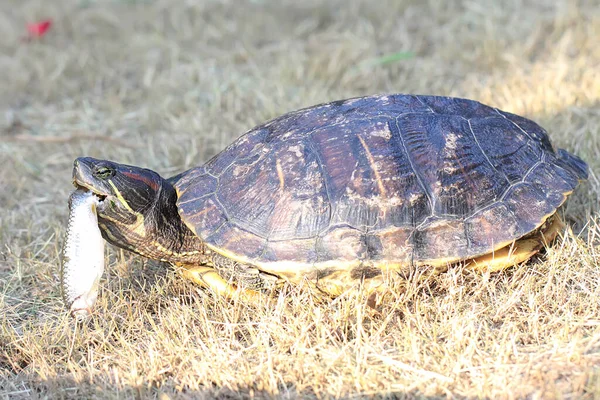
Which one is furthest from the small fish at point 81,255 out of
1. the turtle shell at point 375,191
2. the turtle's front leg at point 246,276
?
the turtle's front leg at point 246,276

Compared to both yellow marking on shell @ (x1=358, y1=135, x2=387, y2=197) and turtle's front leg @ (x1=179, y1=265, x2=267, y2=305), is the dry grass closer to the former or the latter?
turtle's front leg @ (x1=179, y1=265, x2=267, y2=305)

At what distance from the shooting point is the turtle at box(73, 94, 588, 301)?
335 centimetres

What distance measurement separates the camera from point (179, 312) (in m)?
3.46

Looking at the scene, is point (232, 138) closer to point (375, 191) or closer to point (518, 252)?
point (375, 191)

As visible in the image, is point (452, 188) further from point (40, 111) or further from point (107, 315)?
point (40, 111)

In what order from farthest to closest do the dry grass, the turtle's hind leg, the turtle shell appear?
the turtle's hind leg
the turtle shell
the dry grass

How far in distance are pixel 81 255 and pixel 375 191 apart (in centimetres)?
166

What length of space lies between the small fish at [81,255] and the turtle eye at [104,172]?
118 millimetres

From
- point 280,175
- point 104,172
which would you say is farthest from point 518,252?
point 104,172

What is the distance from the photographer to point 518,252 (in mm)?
3523

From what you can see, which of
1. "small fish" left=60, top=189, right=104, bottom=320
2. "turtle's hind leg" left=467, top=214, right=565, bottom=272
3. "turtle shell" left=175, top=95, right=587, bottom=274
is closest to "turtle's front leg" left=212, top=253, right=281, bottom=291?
"turtle shell" left=175, top=95, right=587, bottom=274

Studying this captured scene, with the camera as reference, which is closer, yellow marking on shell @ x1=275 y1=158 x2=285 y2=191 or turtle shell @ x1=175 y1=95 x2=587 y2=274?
turtle shell @ x1=175 y1=95 x2=587 y2=274

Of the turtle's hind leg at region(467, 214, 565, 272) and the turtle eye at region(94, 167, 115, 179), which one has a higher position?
the turtle eye at region(94, 167, 115, 179)

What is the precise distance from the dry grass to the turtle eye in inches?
27.0
